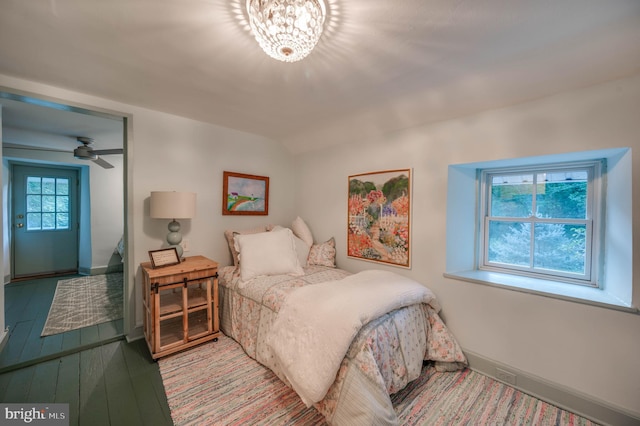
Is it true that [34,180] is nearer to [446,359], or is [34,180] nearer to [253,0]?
[253,0]

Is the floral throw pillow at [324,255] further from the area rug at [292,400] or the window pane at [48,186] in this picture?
the window pane at [48,186]

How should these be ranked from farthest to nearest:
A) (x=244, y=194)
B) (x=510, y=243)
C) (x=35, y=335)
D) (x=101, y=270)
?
(x=101, y=270) < (x=244, y=194) < (x=35, y=335) < (x=510, y=243)

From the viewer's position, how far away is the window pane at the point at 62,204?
14.9 feet

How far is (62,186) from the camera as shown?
4574 mm

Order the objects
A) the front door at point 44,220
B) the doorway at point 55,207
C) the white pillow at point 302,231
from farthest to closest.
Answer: the front door at point 44,220, the white pillow at point 302,231, the doorway at point 55,207

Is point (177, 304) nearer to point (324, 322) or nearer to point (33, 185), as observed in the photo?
point (324, 322)

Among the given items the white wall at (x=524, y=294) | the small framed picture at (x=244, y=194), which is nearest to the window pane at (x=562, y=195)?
the white wall at (x=524, y=294)

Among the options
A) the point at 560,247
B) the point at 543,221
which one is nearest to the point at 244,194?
the point at 543,221

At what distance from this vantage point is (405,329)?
1767mm

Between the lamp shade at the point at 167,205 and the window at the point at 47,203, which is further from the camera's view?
the window at the point at 47,203

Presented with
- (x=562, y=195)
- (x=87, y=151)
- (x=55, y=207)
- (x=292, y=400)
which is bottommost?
(x=292, y=400)

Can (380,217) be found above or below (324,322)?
above

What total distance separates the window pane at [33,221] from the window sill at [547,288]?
6408mm

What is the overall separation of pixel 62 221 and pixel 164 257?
159 inches
